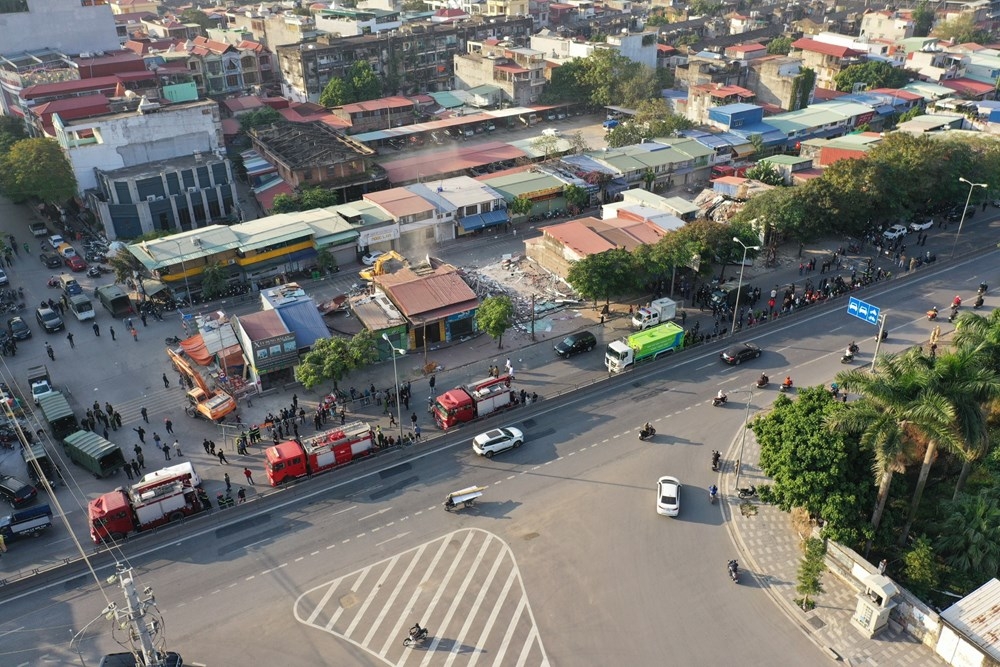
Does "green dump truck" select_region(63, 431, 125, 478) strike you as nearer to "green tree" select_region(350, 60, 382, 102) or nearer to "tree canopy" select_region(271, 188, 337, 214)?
"tree canopy" select_region(271, 188, 337, 214)

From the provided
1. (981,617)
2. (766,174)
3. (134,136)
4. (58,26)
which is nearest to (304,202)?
(134,136)

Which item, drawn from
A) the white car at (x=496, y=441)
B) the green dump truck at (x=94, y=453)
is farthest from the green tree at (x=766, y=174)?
the green dump truck at (x=94, y=453)

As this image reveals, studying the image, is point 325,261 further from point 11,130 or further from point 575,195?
point 11,130

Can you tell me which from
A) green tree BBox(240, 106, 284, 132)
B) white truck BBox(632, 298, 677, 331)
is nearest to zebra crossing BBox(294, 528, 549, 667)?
white truck BBox(632, 298, 677, 331)

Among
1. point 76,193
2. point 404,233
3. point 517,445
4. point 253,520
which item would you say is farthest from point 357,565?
point 76,193

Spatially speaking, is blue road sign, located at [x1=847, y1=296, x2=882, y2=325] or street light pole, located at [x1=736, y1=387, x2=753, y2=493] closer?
street light pole, located at [x1=736, y1=387, x2=753, y2=493]

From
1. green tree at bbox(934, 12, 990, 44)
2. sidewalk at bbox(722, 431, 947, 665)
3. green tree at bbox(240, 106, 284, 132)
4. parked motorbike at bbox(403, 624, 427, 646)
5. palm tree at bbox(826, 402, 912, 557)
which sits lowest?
sidewalk at bbox(722, 431, 947, 665)
